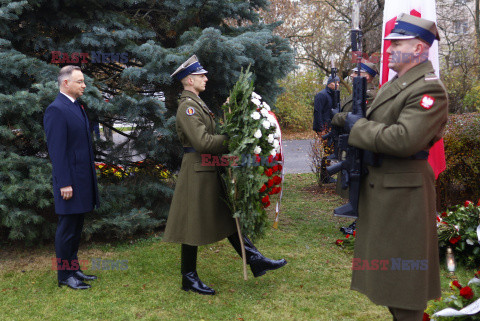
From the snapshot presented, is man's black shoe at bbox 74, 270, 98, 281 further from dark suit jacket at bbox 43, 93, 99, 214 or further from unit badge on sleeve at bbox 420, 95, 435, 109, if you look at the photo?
unit badge on sleeve at bbox 420, 95, 435, 109

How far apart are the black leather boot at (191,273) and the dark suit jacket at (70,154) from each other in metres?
1.20

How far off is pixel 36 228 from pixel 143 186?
1522 mm

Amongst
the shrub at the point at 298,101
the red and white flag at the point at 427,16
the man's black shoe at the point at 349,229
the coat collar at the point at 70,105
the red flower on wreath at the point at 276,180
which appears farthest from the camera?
the shrub at the point at 298,101

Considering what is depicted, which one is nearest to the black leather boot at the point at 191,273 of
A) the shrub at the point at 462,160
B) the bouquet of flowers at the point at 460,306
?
the bouquet of flowers at the point at 460,306

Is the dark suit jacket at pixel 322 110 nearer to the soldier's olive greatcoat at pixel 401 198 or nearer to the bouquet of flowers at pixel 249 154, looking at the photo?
the bouquet of flowers at pixel 249 154

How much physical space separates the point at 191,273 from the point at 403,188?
2526mm

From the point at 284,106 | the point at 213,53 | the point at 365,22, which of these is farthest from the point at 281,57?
the point at 284,106

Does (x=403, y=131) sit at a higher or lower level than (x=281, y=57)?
lower

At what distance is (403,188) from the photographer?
285 centimetres

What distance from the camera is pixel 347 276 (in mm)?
4934

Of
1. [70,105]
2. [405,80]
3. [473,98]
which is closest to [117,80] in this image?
[70,105]

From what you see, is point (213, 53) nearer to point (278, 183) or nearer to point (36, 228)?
point (278, 183)

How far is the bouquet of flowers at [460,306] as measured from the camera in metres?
3.06

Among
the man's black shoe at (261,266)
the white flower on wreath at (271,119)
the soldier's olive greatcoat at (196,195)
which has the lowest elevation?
the man's black shoe at (261,266)
